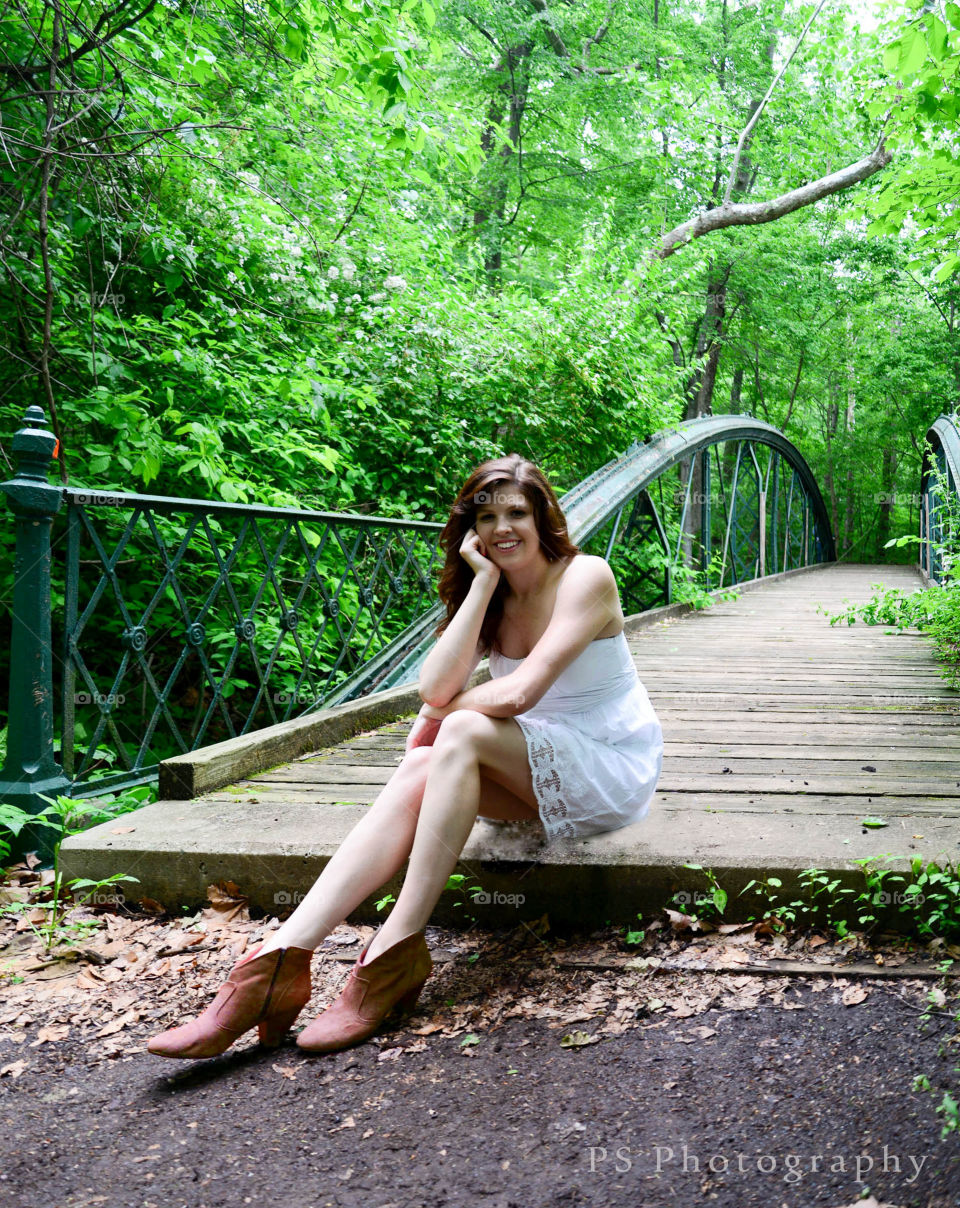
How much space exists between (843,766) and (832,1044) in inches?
60.2

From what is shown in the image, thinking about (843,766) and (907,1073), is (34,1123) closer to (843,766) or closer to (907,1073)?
(907,1073)

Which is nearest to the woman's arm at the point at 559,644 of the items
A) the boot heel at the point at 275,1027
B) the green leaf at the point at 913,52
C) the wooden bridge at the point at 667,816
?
the wooden bridge at the point at 667,816

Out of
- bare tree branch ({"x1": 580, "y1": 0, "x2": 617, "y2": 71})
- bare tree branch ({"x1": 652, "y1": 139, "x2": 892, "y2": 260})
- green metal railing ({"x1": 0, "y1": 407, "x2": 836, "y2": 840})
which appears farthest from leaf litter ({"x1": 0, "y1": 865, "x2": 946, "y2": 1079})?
bare tree branch ({"x1": 580, "y1": 0, "x2": 617, "y2": 71})

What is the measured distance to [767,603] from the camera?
9.73 m

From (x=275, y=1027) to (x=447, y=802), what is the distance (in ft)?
1.81

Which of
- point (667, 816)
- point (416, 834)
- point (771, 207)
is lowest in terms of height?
point (667, 816)

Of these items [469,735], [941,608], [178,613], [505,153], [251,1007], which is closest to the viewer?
[251,1007]

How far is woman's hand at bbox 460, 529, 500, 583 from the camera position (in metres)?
2.38

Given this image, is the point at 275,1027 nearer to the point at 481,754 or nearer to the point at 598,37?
the point at 481,754

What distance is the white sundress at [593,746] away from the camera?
7.17 ft

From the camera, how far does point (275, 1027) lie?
1.80 meters

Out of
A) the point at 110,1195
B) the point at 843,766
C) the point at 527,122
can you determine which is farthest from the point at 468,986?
the point at 527,122

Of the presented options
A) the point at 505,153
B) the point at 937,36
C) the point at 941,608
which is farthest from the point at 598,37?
the point at 937,36

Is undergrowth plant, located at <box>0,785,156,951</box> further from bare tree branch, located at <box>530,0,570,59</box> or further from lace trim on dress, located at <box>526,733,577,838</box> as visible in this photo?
bare tree branch, located at <box>530,0,570,59</box>
